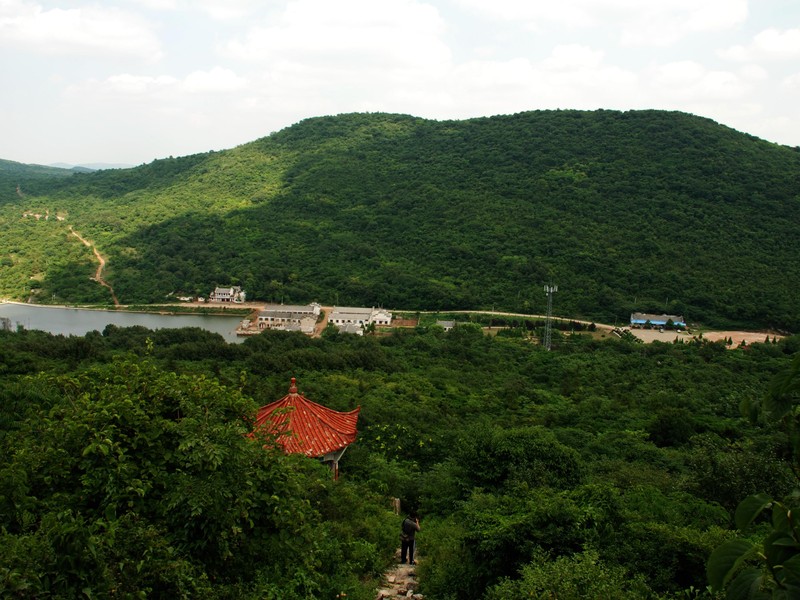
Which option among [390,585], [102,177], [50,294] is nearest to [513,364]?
[390,585]

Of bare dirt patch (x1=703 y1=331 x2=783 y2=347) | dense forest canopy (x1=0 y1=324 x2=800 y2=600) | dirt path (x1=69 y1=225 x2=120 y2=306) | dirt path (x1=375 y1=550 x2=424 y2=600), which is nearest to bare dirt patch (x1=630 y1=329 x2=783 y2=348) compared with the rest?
bare dirt patch (x1=703 y1=331 x2=783 y2=347)

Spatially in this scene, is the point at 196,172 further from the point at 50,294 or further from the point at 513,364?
the point at 513,364

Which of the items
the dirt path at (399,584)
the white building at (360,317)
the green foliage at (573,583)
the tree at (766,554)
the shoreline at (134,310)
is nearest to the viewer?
the tree at (766,554)

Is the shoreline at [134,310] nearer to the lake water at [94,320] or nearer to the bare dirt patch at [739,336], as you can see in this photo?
the lake water at [94,320]

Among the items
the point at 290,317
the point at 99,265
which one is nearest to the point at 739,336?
the point at 290,317

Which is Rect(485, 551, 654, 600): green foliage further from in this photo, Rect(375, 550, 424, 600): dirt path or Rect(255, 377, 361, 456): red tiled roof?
Rect(255, 377, 361, 456): red tiled roof

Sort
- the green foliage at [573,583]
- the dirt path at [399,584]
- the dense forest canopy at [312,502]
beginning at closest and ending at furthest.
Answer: the dense forest canopy at [312,502] < the green foliage at [573,583] < the dirt path at [399,584]

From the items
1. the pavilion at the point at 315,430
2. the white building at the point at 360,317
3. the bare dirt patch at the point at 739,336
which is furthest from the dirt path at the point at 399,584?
the bare dirt patch at the point at 739,336
